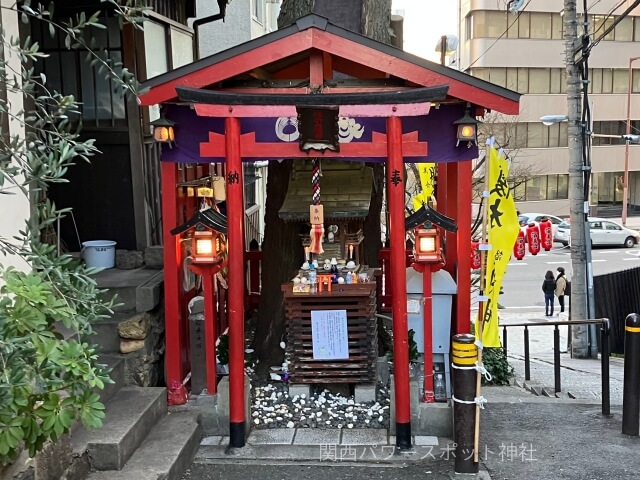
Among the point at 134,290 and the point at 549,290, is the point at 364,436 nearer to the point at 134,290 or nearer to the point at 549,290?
the point at 134,290

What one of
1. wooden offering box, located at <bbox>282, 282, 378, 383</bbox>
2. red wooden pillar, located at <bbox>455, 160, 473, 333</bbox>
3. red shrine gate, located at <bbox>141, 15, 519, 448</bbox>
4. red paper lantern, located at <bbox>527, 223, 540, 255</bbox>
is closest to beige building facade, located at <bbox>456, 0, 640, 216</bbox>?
red paper lantern, located at <bbox>527, 223, 540, 255</bbox>

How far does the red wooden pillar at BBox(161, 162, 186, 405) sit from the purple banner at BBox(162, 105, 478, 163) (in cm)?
34

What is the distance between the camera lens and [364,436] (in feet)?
23.0

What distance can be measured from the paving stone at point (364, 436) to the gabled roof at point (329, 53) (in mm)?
3758

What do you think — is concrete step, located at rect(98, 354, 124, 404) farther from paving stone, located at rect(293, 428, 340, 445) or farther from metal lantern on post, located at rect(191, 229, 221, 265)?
paving stone, located at rect(293, 428, 340, 445)

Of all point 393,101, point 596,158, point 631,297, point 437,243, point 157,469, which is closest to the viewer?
point 157,469

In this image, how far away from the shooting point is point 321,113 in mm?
6570

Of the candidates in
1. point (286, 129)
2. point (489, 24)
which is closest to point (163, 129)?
point (286, 129)

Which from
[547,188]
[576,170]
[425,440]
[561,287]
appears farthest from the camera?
[547,188]

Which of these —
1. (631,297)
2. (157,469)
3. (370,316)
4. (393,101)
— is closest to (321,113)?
(393,101)

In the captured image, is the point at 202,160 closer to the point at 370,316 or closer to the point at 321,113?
the point at 321,113

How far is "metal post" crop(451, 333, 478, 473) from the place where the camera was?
620 cm

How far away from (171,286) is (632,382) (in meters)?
5.34

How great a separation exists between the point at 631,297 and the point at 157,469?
13306mm
